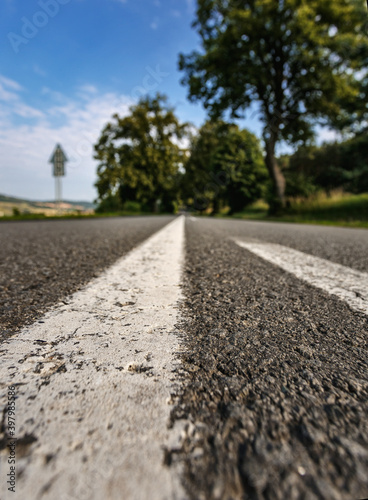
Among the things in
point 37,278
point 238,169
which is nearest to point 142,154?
point 238,169

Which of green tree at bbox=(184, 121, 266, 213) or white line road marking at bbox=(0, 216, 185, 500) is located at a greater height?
green tree at bbox=(184, 121, 266, 213)

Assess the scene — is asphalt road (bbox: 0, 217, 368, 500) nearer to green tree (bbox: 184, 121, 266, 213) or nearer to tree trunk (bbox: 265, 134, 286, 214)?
tree trunk (bbox: 265, 134, 286, 214)

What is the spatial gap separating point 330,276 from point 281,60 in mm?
17482

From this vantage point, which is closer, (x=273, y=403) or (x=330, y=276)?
(x=273, y=403)

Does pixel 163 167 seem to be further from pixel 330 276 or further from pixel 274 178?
pixel 330 276

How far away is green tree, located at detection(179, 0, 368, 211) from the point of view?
43.7 ft

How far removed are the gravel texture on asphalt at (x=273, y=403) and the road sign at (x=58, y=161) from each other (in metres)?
18.6

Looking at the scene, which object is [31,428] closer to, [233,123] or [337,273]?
[337,273]

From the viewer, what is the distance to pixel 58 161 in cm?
1717

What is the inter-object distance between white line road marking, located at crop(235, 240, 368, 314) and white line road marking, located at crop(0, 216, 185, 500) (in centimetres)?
85

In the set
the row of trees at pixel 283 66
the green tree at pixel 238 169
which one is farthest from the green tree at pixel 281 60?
the green tree at pixel 238 169

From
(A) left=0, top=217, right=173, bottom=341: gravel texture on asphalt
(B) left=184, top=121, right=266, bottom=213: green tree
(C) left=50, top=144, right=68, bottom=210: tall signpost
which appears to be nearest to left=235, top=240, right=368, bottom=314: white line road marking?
(A) left=0, top=217, right=173, bottom=341: gravel texture on asphalt

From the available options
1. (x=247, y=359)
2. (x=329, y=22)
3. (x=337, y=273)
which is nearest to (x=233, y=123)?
(x=329, y=22)

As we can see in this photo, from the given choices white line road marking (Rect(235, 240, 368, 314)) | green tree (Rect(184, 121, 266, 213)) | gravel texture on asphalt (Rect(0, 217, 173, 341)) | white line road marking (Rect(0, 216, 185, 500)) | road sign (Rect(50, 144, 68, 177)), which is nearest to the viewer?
white line road marking (Rect(0, 216, 185, 500))
